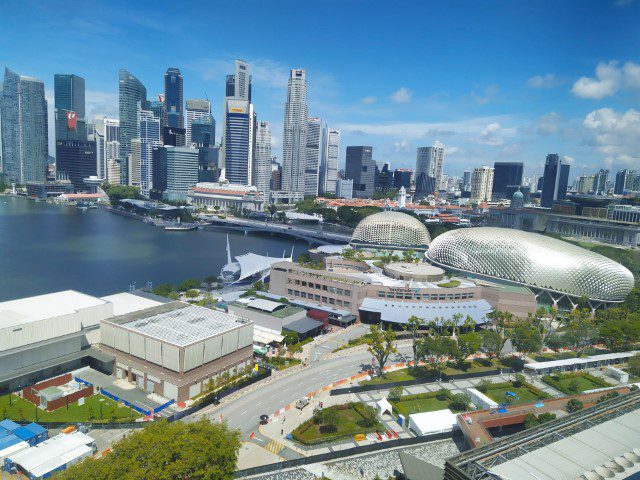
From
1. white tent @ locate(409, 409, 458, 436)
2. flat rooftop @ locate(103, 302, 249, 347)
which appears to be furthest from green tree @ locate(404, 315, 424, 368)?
flat rooftop @ locate(103, 302, 249, 347)

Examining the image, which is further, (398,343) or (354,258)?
(354,258)

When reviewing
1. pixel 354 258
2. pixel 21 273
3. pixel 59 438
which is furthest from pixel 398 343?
pixel 21 273

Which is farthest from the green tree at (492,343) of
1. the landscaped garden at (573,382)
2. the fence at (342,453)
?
the fence at (342,453)

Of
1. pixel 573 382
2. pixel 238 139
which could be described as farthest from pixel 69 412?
pixel 238 139

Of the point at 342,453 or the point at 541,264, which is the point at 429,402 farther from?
the point at 541,264

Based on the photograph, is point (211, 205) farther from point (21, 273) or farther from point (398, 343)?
point (398, 343)

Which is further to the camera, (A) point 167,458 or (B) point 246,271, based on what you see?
(B) point 246,271
